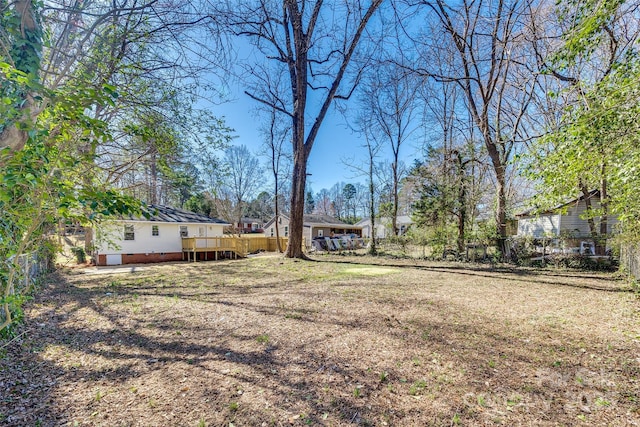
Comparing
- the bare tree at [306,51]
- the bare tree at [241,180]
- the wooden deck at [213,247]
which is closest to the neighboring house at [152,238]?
the wooden deck at [213,247]

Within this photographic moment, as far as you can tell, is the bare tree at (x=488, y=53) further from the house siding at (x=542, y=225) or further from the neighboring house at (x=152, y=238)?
the neighboring house at (x=152, y=238)

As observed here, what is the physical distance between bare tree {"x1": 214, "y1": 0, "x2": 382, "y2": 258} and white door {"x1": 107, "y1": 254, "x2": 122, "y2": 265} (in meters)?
9.76

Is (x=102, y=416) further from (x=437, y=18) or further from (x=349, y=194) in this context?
(x=349, y=194)

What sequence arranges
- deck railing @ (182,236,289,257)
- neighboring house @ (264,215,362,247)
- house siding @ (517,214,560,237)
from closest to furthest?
house siding @ (517,214,560,237) → deck railing @ (182,236,289,257) → neighboring house @ (264,215,362,247)

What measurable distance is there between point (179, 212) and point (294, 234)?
11.1 m

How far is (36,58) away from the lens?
3119 mm

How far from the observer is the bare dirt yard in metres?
2.25

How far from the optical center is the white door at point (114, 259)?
14.6 m

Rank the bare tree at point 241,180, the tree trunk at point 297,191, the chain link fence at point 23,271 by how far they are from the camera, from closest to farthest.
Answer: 1. the chain link fence at point 23,271
2. the tree trunk at point 297,191
3. the bare tree at point 241,180

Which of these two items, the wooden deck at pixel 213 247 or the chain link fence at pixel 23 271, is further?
the wooden deck at pixel 213 247

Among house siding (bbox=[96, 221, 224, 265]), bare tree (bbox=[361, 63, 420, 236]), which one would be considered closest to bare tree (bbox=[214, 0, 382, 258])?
bare tree (bbox=[361, 63, 420, 236])

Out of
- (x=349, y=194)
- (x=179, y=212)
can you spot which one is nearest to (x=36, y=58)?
(x=179, y=212)

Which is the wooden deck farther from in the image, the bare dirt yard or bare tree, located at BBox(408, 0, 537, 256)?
bare tree, located at BBox(408, 0, 537, 256)

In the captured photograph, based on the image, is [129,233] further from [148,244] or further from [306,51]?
[306,51]
